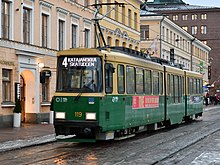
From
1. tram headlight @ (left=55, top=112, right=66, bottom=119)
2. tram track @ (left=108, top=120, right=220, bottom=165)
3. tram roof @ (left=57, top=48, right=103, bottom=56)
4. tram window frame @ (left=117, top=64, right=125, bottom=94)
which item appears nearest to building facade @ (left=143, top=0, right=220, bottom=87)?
tram track @ (left=108, top=120, right=220, bottom=165)

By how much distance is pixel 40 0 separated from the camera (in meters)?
30.7

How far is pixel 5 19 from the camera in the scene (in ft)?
89.1

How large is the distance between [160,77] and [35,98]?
9135 millimetres

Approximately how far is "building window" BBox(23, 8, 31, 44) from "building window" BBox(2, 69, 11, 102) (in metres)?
2.54

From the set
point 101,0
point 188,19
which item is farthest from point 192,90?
point 188,19

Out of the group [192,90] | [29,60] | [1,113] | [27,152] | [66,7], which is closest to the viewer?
[27,152]

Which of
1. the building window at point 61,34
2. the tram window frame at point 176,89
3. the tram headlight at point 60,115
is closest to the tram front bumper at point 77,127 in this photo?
the tram headlight at point 60,115

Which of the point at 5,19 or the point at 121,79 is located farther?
the point at 5,19

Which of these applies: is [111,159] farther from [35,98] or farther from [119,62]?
[35,98]

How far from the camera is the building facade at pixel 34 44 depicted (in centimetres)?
2723

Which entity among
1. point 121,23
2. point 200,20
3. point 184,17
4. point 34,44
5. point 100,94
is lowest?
point 100,94

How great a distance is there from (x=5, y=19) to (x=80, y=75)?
1098cm

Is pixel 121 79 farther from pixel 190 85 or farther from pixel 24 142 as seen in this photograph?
pixel 190 85

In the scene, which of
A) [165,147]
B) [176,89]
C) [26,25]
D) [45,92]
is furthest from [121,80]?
[45,92]
